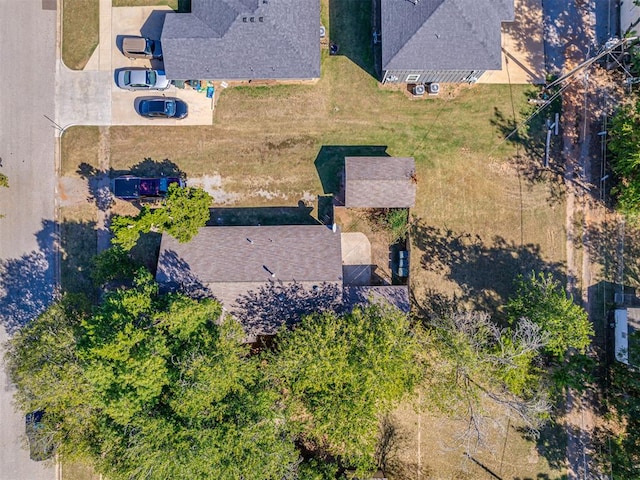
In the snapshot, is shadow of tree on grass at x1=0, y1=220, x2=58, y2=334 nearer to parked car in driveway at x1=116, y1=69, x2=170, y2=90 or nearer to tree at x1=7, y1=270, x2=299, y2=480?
tree at x1=7, y1=270, x2=299, y2=480

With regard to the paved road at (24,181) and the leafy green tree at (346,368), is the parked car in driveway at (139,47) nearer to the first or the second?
the paved road at (24,181)

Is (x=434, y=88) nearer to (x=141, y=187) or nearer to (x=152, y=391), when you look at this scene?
(x=141, y=187)

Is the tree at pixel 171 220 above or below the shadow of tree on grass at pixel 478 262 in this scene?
above

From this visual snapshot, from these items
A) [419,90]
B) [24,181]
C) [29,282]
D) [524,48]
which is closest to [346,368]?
[419,90]

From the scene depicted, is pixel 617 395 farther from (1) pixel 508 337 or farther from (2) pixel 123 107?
(2) pixel 123 107

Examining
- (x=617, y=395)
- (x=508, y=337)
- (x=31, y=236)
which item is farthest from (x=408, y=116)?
(x=31, y=236)

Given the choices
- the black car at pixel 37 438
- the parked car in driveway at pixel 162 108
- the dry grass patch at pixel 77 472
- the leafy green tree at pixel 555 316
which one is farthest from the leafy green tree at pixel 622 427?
the black car at pixel 37 438
